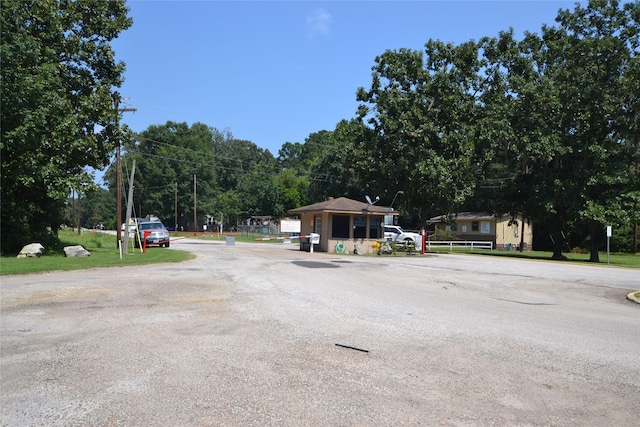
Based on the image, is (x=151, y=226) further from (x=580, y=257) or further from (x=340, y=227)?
(x=580, y=257)

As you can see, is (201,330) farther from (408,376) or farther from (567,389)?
(567,389)

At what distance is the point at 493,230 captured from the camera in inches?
2062

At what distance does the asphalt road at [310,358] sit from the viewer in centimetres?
468

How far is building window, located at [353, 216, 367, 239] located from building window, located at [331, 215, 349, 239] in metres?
0.57

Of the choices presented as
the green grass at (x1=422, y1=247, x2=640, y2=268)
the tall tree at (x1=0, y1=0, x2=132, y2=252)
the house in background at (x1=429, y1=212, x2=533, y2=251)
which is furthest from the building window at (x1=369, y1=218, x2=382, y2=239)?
the house in background at (x1=429, y1=212, x2=533, y2=251)

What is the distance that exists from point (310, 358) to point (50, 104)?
1920cm

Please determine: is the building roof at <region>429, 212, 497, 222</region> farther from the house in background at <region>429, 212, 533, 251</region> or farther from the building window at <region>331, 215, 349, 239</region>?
the building window at <region>331, 215, 349, 239</region>

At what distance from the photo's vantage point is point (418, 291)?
13.2 m

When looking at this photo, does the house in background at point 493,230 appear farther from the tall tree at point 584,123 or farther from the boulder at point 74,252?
the boulder at point 74,252

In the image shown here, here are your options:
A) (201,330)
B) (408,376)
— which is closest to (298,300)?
(201,330)

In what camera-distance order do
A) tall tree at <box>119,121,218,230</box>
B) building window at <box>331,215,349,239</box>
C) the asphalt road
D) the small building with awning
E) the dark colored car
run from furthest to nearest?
tall tree at <box>119,121,218,230</box>
the dark colored car
building window at <box>331,215,349,239</box>
the small building with awning
the asphalt road

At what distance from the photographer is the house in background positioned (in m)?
51.9

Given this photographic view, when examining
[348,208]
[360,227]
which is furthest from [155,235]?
[360,227]

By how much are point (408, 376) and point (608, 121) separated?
32174 millimetres
